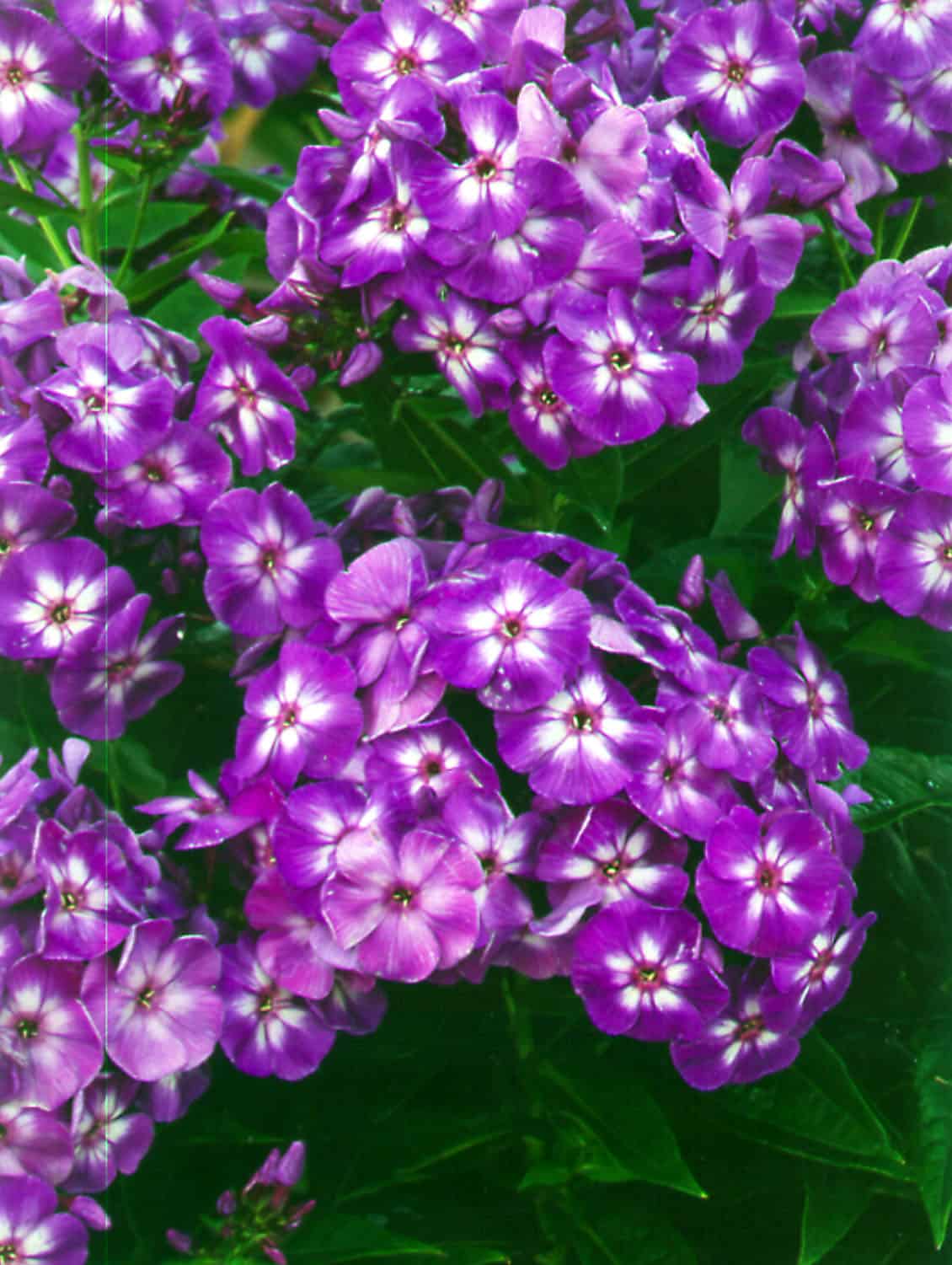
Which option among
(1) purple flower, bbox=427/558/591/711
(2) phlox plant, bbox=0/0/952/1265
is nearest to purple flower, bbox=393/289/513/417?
(2) phlox plant, bbox=0/0/952/1265

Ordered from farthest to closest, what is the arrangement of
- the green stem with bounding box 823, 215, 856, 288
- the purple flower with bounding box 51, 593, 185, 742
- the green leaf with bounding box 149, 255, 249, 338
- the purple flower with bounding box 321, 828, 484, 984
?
1. the green leaf with bounding box 149, 255, 249, 338
2. the green stem with bounding box 823, 215, 856, 288
3. the purple flower with bounding box 51, 593, 185, 742
4. the purple flower with bounding box 321, 828, 484, 984

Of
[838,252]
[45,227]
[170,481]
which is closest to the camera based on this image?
[170,481]

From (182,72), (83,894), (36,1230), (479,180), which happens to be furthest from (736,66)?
(36,1230)

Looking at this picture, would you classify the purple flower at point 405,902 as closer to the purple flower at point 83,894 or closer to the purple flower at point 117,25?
the purple flower at point 83,894

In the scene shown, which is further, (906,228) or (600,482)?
(906,228)

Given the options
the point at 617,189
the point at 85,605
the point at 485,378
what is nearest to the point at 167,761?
the point at 85,605

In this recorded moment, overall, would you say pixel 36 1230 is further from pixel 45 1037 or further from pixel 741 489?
pixel 741 489

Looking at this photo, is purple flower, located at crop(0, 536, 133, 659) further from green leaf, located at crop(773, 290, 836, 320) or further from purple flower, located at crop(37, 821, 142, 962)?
green leaf, located at crop(773, 290, 836, 320)

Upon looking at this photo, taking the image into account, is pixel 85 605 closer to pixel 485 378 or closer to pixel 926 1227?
pixel 485 378
